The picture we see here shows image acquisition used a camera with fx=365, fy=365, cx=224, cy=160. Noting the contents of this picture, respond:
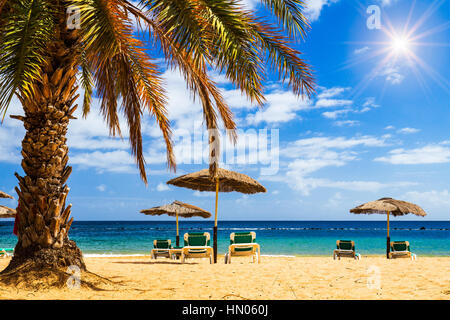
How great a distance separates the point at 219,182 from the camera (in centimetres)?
1016

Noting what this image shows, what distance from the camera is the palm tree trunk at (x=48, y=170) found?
5254mm

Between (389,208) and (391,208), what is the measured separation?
0.23 ft

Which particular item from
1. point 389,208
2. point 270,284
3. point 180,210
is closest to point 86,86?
point 270,284

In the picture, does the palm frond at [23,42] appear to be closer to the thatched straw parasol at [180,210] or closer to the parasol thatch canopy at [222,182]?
the parasol thatch canopy at [222,182]

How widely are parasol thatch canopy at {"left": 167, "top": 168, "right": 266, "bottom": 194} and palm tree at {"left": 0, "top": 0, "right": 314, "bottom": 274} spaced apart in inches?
130

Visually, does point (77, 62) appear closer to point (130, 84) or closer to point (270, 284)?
point (130, 84)

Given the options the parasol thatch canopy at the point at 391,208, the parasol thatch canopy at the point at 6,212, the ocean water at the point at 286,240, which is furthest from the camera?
the ocean water at the point at 286,240

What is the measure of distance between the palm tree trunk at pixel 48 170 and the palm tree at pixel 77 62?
14 millimetres

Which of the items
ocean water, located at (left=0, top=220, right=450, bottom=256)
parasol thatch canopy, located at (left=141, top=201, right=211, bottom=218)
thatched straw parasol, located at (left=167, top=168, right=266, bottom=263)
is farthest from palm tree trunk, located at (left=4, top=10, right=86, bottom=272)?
ocean water, located at (left=0, top=220, right=450, bottom=256)

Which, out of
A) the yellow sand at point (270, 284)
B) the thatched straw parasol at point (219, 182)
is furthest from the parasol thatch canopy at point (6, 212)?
the yellow sand at point (270, 284)

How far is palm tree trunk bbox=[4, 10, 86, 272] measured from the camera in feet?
17.2

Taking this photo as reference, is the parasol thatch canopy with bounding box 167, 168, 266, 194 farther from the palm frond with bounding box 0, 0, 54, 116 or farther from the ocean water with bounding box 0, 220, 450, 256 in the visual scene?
the ocean water with bounding box 0, 220, 450, 256
